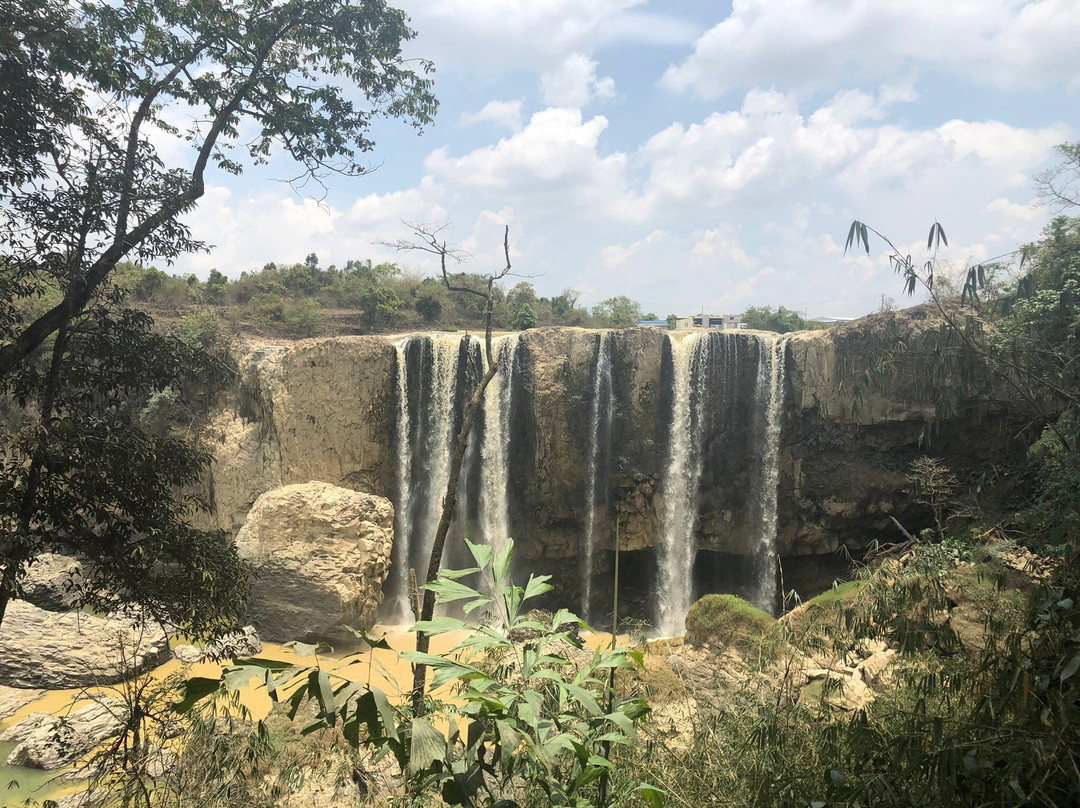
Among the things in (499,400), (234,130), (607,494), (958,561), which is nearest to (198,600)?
(234,130)

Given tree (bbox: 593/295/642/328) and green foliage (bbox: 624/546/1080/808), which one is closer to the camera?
green foliage (bbox: 624/546/1080/808)

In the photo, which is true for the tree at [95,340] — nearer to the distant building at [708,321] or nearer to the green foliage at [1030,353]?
the green foliage at [1030,353]

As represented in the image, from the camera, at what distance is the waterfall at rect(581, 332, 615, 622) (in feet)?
54.0

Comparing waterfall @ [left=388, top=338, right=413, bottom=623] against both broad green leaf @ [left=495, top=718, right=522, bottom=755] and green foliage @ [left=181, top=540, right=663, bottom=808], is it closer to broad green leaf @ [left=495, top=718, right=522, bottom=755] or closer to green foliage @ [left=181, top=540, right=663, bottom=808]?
green foliage @ [left=181, top=540, right=663, bottom=808]

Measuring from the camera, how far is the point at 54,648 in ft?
34.8

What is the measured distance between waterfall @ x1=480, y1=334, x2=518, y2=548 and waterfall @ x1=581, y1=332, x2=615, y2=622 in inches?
84.7

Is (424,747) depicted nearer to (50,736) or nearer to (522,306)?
(50,736)

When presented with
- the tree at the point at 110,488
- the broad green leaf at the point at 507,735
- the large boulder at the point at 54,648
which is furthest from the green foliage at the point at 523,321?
the broad green leaf at the point at 507,735

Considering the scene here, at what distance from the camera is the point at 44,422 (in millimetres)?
4969

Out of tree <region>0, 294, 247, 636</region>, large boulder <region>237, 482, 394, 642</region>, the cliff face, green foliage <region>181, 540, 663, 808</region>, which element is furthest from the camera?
the cliff face

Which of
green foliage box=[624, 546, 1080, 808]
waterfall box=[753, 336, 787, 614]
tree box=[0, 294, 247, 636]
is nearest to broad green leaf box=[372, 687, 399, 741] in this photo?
green foliage box=[624, 546, 1080, 808]

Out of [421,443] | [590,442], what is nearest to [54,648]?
[421,443]

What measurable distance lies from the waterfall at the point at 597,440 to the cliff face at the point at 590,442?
2.1 inches

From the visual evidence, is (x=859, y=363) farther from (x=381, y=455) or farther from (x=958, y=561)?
(x=381, y=455)
